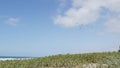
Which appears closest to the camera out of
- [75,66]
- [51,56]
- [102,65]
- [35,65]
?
[35,65]

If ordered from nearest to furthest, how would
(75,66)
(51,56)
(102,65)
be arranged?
(75,66)
(102,65)
(51,56)

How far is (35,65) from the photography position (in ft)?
66.8

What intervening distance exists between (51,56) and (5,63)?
17.6ft

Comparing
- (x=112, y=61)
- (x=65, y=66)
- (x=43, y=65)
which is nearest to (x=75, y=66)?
(x=65, y=66)

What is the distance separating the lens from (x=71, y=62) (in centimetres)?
2217

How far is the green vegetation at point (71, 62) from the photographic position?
20469mm

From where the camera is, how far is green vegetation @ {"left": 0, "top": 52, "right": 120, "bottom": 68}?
806 inches

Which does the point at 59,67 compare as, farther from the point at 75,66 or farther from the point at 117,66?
the point at 117,66

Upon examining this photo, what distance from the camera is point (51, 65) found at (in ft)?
69.8

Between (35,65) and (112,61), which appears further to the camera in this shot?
(112,61)

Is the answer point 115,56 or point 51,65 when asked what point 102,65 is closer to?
point 115,56

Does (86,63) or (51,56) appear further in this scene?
(51,56)

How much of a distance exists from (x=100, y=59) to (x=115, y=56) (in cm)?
185

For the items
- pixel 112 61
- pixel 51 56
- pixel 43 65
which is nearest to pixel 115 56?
pixel 112 61
